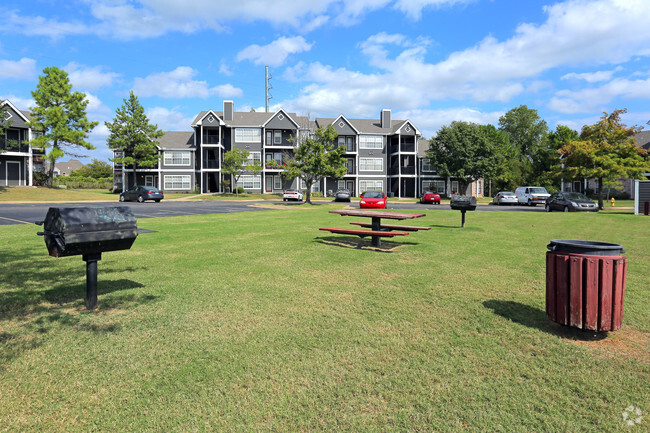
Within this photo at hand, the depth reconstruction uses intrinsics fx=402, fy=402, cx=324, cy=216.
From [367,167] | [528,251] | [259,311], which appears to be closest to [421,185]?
[367,167]

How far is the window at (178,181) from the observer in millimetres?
61844

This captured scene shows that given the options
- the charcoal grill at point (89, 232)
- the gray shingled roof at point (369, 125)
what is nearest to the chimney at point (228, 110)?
the gray shingled roof at point (369, 125)

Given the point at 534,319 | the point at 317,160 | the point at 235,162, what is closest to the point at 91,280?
the point at 534,319

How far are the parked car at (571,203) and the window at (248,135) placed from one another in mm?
42215

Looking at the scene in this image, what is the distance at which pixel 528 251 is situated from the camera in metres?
10.4

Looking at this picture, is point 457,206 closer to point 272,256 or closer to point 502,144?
point 272,256

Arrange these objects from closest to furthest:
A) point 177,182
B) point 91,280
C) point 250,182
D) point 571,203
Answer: point 91,280 < point 571,203 < point 250,182 < point 177,182

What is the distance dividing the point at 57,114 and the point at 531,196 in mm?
56063

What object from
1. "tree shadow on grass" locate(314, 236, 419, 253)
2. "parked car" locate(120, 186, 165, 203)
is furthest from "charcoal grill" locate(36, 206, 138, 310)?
"parked car" locate(120, 186, 165, 203)

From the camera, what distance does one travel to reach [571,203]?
96.5 ft

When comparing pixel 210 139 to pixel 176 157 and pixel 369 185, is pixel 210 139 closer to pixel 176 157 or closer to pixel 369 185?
pixel 176 157

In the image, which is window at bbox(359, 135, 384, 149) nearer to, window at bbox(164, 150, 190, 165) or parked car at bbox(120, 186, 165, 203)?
window at bbox(164, 150, 190, 165)

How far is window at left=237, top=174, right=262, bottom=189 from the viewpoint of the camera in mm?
61094

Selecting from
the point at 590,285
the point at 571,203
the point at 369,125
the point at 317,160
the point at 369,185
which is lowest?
the point at 590,285
